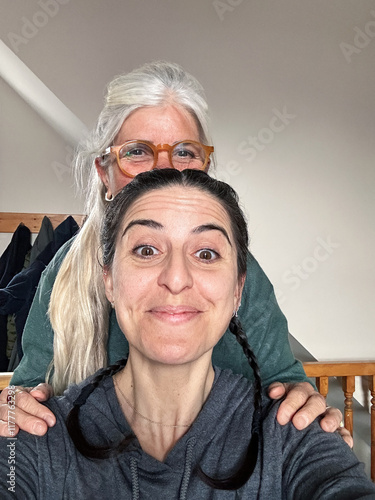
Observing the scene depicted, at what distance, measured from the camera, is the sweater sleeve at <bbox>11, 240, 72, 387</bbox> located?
5.28 feet

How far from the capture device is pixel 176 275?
102cm

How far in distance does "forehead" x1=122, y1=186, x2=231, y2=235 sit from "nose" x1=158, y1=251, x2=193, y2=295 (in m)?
0.08

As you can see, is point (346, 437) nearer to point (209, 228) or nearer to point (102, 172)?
point (209, 228)

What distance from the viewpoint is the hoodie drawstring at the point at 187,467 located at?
98 cm

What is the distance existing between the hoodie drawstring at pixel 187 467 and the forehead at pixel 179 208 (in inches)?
17.4

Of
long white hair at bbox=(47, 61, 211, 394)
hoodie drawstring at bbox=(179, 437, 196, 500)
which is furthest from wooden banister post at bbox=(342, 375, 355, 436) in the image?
hoodie drawstring at bbox=(179, 437, 196, 500)

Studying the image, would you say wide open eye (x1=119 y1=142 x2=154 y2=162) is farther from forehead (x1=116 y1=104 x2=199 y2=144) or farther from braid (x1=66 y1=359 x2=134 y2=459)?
braid (x1=66 y1=359 x2=134 y2=459)

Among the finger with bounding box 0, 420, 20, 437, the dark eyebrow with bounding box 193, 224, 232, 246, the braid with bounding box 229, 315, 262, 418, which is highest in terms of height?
the dark eyebrow with bounding box 193, 224, 232, 246

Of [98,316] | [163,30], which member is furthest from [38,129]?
[98,316]

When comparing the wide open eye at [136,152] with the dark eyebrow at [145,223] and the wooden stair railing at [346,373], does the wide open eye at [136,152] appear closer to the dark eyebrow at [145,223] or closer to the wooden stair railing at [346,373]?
the dark eyebrow at [145,223]

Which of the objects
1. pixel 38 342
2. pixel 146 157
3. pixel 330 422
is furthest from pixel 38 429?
pixel 146 157

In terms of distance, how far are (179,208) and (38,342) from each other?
83cm

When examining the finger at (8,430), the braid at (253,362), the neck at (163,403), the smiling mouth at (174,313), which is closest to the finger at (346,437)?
the braid at (253,362)

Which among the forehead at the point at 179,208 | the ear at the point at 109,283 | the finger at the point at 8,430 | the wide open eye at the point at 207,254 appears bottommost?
the finger at the point at 8,430
